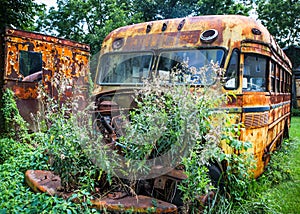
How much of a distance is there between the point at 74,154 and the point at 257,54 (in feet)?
9.30

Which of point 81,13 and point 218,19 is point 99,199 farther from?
point 81,13

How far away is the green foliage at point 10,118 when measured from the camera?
5133mm

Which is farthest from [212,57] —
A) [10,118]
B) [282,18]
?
[282,18]

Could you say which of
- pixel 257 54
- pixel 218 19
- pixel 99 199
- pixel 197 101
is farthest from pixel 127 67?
pixel 99 199

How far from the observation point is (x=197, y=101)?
8.45 ft

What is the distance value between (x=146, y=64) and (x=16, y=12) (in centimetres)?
549

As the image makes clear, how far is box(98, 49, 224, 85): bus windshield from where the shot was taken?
402 centimetres

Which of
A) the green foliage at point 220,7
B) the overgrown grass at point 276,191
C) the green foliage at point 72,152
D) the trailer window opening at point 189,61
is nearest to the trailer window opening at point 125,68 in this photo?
the trailer window opening at point 189,61

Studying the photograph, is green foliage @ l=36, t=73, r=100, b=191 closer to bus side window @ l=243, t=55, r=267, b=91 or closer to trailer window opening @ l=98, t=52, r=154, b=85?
trailer window opening @ l=98, t=52, r=154, b=85

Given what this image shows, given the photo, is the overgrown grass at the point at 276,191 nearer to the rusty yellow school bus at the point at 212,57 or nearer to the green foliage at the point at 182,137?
the rusty yellow school bus at the point at 212,57

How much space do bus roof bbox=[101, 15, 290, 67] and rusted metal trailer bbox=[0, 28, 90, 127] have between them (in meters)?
1.23

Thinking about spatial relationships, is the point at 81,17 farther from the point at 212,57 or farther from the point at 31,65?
the point at 212,57

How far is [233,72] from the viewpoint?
3.85m

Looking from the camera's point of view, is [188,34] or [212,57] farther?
[188,34]
